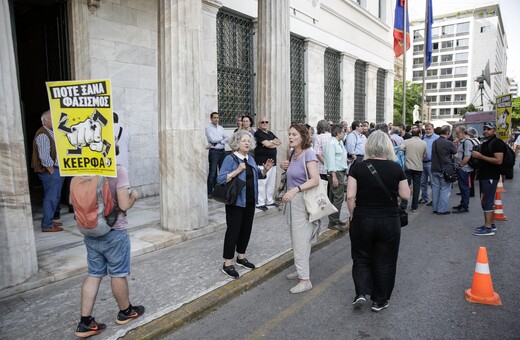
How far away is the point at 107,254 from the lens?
313cm

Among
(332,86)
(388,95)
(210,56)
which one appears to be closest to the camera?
(210,56)

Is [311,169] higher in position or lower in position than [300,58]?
lower

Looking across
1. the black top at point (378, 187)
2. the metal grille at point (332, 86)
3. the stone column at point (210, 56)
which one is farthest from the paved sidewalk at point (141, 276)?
the metal grille at point (332, 86)

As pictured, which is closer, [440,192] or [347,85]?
[440,192]

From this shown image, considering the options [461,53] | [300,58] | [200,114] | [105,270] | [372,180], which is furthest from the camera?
[461,53]

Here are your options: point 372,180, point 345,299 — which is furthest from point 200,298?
point 372,180

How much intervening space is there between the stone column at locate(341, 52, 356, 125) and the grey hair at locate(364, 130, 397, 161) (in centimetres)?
1325

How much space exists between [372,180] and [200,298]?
2215mm

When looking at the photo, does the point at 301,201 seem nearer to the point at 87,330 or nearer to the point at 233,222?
the point at 233,222

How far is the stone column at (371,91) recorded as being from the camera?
19016 millimetres

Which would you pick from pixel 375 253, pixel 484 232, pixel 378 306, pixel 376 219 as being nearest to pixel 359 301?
pixel 378 306

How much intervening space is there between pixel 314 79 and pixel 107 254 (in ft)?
40.7

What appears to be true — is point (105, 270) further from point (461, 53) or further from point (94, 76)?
point (461, 53)

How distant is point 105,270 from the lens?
10.5 feet
